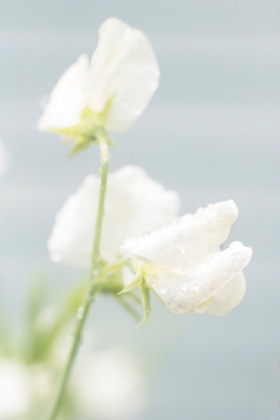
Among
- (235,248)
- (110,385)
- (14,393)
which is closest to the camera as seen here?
(235,248)

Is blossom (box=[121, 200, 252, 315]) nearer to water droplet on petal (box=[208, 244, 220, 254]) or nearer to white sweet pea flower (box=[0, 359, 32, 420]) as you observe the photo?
water droplet on petal (box=[208, 244, 220, 254])

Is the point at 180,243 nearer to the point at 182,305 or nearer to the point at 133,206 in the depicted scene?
the point at 182,305

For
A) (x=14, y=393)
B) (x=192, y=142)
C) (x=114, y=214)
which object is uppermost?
(x=192, y=142)

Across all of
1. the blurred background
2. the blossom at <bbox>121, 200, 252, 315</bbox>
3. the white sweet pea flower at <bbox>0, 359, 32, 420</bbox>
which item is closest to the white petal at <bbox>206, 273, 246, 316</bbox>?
the blossom at <bbox>121, 200, 252, 315</bbox>

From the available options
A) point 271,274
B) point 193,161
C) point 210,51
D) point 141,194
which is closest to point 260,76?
point 210,51

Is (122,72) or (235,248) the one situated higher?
(122,72)

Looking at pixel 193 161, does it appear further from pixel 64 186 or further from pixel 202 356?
pixel 202 356

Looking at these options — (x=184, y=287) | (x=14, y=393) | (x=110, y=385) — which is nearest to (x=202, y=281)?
(x=184, y=287)
